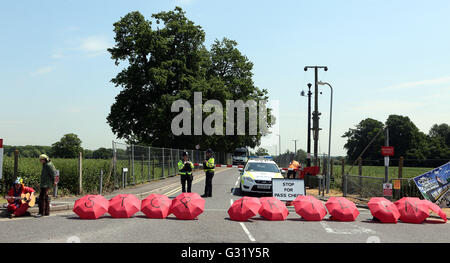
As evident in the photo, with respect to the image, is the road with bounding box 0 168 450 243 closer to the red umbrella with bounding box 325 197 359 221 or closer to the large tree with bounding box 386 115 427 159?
the red umbrella with bounding box 325 197 359 221

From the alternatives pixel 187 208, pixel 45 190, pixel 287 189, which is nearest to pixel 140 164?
pixel 287 189

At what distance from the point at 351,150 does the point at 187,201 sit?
106m

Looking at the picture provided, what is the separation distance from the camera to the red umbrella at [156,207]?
10.8m

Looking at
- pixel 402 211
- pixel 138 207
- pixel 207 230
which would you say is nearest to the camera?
pixel 207 230

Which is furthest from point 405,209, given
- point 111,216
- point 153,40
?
point 153,40

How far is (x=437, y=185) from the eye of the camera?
50.7 feet

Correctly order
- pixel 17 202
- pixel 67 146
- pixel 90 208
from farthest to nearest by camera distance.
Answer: pixel 67 146
pixel 17 202
pixel 90 208

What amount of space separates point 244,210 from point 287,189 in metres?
4.65


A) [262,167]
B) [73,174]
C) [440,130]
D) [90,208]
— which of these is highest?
[440,130]

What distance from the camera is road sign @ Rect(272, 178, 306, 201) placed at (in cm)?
1489

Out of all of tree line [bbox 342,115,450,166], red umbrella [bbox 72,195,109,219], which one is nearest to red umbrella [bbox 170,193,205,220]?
red umbrella [bbox 72,195,109,219]

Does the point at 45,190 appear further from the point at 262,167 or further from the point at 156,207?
the point at 262,167

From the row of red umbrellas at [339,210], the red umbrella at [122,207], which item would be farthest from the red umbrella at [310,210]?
the red umbrella at [122,207]

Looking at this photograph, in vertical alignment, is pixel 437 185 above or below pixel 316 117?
below
